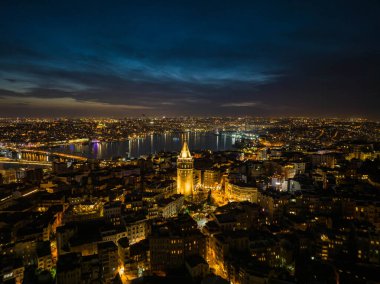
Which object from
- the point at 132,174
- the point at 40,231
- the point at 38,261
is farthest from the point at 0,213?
the point at 132,174

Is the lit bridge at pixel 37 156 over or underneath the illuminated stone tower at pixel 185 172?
underneath

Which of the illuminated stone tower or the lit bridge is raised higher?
the illuminated stone tower

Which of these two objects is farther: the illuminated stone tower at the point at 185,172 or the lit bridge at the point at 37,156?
the lit bridge at the point at 37,156

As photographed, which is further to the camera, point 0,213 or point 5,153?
point 5,153

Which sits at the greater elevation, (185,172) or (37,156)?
(185,172)

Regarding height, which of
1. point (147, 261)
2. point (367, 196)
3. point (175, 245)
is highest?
point (367, 196)

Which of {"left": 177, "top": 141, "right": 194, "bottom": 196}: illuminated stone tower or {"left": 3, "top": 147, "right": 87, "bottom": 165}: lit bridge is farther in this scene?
{"left": 3, "top": 147, "right": 87, "bottom": 165}: lit bridge

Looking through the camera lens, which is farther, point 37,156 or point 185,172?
point 37,156

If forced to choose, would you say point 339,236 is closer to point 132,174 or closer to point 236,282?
point 236,282
